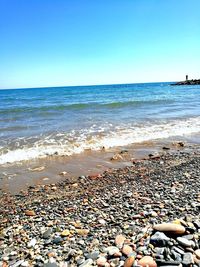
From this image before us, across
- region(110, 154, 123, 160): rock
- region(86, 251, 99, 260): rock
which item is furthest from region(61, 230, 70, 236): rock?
region(110, 154, 123, 160): rock

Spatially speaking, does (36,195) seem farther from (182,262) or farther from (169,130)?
(169,130)

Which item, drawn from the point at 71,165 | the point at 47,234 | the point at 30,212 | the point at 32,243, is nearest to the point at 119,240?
the point at 47,234

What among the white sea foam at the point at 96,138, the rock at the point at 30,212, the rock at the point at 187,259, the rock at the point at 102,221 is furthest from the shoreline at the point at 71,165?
the rock at the point at 187,259

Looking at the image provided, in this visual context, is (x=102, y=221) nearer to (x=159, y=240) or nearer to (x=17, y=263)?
(x=159, y=240)

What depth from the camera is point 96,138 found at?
12359 mm

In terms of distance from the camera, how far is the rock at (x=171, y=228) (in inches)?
155

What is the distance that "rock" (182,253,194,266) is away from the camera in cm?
333

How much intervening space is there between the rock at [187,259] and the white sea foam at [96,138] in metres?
6.93

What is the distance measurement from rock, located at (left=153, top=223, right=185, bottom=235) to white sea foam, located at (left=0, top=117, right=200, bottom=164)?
6.29m

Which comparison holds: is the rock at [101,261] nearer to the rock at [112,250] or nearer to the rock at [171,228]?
the rock at [112,250]

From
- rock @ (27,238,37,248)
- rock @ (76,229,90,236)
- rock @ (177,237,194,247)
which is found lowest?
rock @ (27,238,37,248)

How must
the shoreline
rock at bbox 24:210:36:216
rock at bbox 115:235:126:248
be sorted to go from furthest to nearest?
the shoreline
rock at bbox 24:210:36:216
rock at bbox 115:235:126:248

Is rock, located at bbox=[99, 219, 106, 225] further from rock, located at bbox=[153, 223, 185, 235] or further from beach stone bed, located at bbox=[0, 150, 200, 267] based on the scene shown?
rock, located at bbox=[153, 223, 185, 235]

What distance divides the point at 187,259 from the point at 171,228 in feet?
2.02
